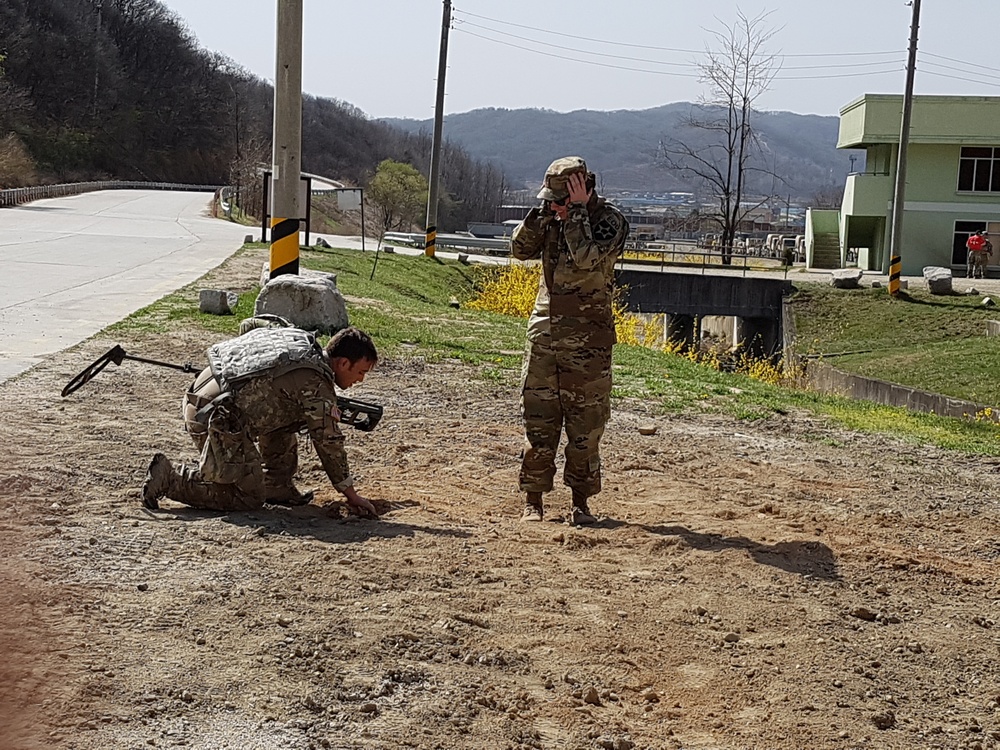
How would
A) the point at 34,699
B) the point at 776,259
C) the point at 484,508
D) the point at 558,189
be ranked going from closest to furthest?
the point at 34,699 < the point at 558,189 < the point at 484,508 < the point at 776,259

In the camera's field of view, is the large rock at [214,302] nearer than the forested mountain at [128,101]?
Yes

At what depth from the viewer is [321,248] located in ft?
110

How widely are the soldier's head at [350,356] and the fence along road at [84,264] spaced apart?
5.06 meters

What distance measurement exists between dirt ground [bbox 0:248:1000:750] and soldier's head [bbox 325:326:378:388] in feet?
2.47

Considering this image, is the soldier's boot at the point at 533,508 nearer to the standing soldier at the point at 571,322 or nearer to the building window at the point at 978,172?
the standing soldier at the point at 571,322

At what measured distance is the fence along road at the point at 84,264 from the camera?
13461mm

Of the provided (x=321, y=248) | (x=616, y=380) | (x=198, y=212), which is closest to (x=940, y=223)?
(x=321, y=248)

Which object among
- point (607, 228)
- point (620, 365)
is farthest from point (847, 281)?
point (607, 228)

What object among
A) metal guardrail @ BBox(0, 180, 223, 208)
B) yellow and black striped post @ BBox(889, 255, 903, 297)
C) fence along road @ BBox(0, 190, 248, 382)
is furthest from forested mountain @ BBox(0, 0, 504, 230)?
yellow and black striped post @ BBox(889, 255, 903, 297)

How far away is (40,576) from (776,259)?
187ft

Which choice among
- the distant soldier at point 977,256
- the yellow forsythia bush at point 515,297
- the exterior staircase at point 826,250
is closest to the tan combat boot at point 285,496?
the yellow forsythia bush at point 515,297

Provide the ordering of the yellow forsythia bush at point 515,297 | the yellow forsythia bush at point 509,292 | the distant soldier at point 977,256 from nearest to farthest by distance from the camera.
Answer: the yellow forsythia bush at point 515,297, the yellow forsythia bush at point 509,292, the distant soldier at point 977,256

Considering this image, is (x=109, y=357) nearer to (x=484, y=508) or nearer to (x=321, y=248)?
(x=484, y=508)

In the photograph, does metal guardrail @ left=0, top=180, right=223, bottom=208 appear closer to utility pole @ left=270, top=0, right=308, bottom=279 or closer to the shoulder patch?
utility pole @ left=270, top=0, right=308, bottom=279
